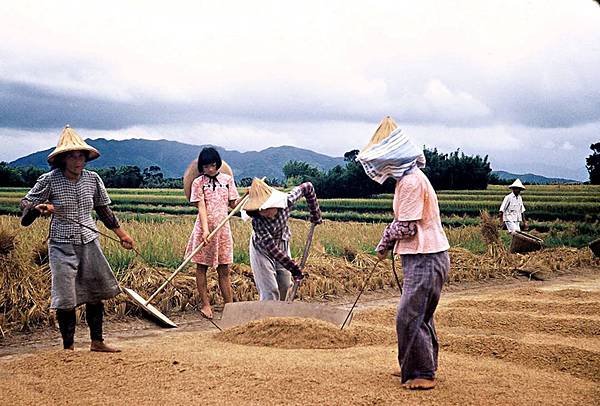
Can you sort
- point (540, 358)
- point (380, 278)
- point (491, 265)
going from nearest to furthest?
point (540, 358), point (380, 278), point (491, 265)

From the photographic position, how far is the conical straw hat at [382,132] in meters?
3.73

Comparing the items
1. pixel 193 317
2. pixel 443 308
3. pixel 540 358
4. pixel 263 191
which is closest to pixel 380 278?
pixel 443 308

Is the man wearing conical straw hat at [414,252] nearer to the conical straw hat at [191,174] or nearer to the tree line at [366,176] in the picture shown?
the conical straw hat at [191,174]

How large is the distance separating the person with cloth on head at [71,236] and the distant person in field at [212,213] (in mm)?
1372

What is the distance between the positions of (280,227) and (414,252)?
176cm

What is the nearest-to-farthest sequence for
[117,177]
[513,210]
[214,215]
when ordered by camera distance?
1. [214,215]
2. [117,177]
3. [513,210]

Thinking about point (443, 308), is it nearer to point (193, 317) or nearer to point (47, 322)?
point (193, 317)

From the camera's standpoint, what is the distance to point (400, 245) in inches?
142

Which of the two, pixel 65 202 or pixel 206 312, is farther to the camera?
pixel 206 312

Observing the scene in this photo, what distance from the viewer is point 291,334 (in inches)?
188


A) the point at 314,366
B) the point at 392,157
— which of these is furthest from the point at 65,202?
the point at 392,157

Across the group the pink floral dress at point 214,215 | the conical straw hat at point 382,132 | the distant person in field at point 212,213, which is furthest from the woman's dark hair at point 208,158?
→ the conical straw hat at point 382,132

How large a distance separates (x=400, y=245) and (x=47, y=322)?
127 inches

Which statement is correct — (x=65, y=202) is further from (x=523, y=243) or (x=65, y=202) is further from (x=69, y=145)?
(x=523, y=243)
